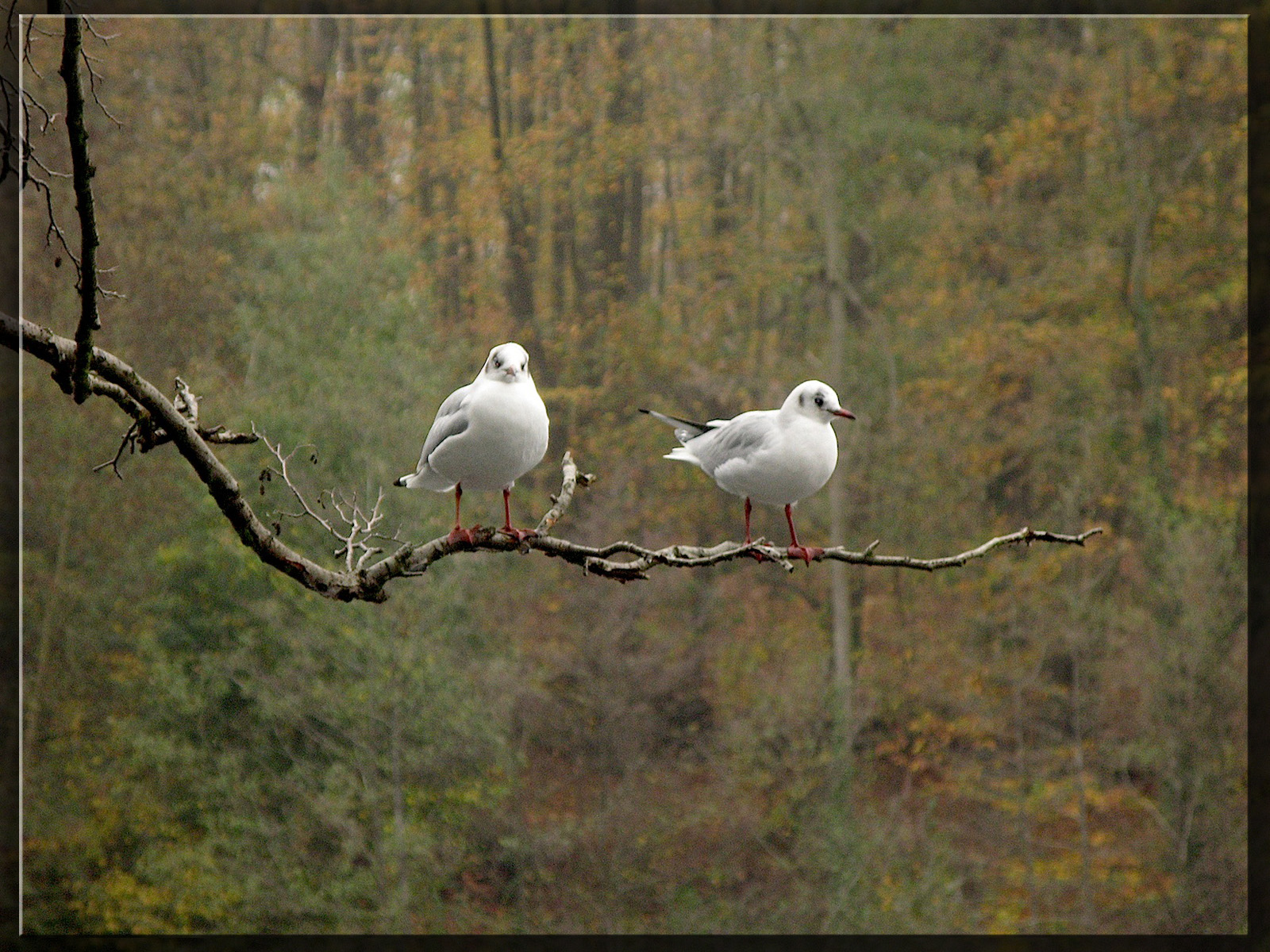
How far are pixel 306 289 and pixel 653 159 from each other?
2.71 metres

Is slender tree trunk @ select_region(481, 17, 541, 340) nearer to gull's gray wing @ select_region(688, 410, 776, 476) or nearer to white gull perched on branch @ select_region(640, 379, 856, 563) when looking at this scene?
gull's gray wing @ select_region(688, 410, 776, 476)

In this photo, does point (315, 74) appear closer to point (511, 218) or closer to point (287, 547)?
point (511, 218)

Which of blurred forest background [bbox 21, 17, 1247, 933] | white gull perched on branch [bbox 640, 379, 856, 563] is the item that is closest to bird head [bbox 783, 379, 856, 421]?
white gull perched on branch [bbox 640, 379, 856, 563]

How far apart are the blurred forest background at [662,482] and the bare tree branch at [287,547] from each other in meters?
5.15

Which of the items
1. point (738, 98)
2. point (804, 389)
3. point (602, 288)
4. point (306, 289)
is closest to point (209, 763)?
point (306, 289)

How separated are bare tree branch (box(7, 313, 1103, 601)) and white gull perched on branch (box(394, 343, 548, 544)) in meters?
0.24

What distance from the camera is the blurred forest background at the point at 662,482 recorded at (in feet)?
24.6

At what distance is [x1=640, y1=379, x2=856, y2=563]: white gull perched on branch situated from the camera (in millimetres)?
2320

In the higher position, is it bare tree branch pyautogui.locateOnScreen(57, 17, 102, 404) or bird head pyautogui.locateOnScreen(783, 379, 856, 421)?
bare tree branch pyautogui.locateOnScreen(57, 17, 102, 404)

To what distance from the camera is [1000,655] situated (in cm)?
823

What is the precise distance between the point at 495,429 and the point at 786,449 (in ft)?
2.01

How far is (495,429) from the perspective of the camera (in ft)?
6.70

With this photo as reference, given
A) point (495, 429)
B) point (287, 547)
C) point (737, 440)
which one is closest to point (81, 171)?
point (287, 547)

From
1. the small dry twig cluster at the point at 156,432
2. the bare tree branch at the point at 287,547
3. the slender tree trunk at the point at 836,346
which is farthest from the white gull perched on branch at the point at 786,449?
the slender tree trunk at the point at 836,346
